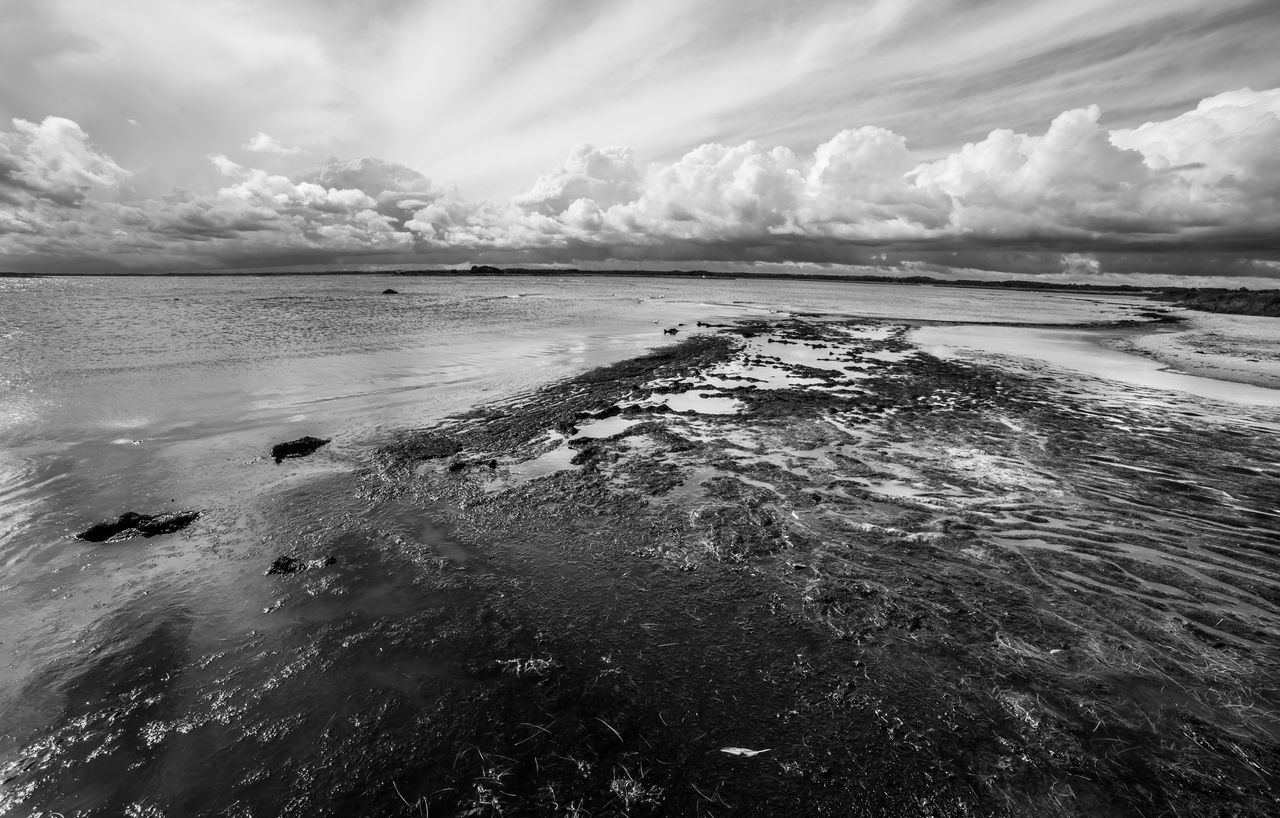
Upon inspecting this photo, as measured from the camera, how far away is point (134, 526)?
26.2 ft

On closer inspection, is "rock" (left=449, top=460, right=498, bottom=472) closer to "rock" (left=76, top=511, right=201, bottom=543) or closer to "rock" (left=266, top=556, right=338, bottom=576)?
"rock" (left=266, top=556, right=338, bottom=576)

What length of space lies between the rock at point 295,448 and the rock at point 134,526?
8.67ft

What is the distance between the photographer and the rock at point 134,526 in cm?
767

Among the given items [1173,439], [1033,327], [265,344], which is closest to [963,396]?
[1173,439]

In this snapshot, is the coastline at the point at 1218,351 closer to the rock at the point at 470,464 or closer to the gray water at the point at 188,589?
the rock at the point at 470,464

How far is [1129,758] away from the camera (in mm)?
4191

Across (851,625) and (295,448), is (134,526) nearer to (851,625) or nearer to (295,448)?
(295,448)

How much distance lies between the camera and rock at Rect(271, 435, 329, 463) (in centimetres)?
1109

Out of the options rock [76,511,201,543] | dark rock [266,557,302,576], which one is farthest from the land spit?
rock [76,511,201,543]

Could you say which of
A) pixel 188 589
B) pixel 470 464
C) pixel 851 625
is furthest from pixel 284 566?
pixel 851 625

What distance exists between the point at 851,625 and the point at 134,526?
1045 centimetres

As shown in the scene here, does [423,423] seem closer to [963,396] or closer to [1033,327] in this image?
[963,396]

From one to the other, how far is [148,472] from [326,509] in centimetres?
469

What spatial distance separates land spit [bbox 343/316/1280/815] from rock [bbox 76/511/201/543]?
9.45 ft
